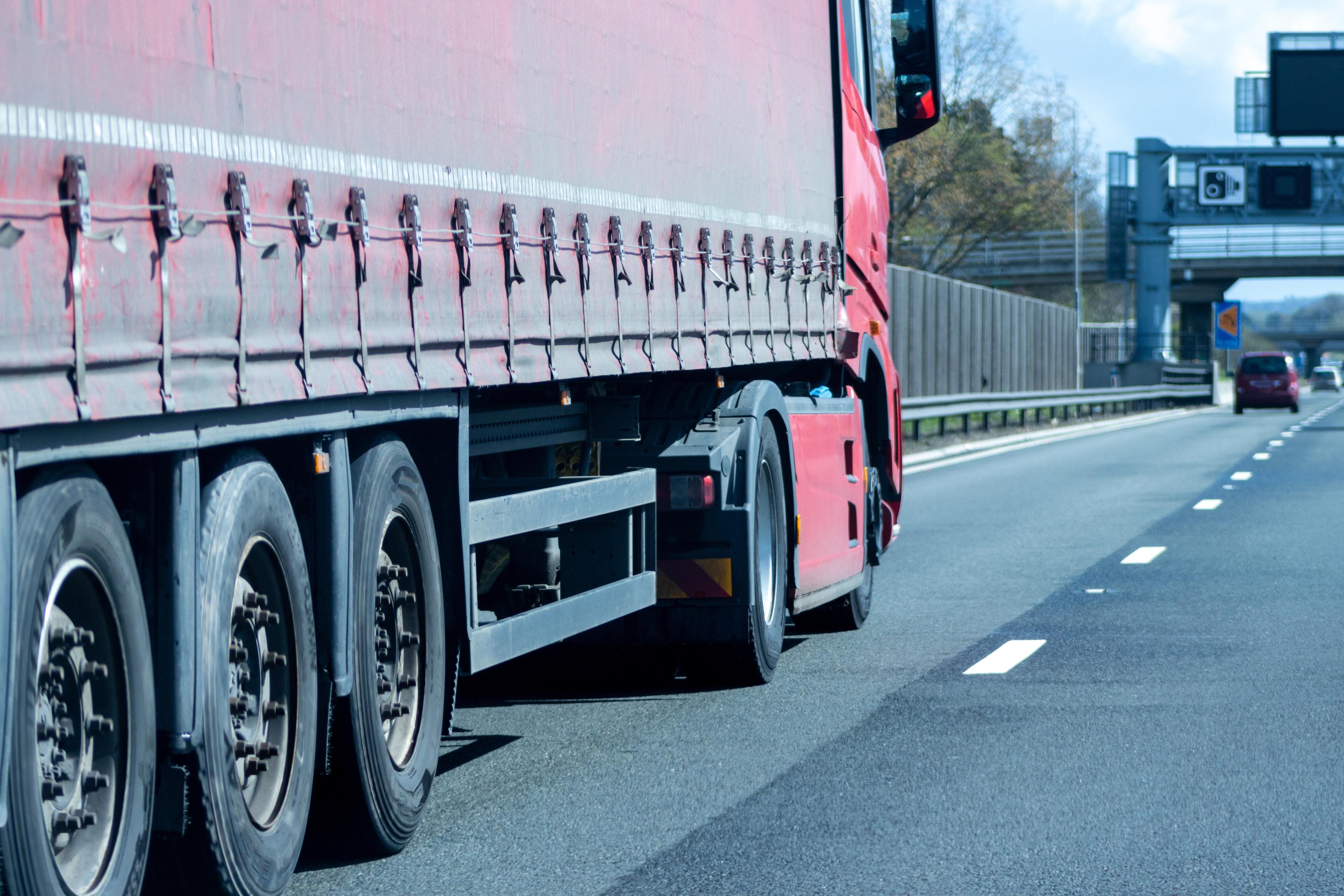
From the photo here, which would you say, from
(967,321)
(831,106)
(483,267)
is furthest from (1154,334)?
(483,267)

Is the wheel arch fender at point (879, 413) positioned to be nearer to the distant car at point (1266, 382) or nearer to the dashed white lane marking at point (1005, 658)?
the dashed white lane marking at point (1005, 658)

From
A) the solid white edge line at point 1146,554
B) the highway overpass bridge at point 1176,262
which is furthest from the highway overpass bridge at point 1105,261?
the solid white edge line at point 1146,554

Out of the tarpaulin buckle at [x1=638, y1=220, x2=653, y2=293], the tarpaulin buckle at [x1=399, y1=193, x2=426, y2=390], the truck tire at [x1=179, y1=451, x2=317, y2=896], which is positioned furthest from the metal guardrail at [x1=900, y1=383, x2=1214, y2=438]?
the truck tire at [x1=179, y1=451, x2=317, y2=896]

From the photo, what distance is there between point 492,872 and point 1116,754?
2522 millimetres

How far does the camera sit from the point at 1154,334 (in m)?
71.0

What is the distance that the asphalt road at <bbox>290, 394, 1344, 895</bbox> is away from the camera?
17.4ft

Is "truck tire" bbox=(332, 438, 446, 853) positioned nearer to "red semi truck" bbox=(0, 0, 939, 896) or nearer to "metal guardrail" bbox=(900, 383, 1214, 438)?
"red semi truck" bbox=(0, 0, 939, 896)

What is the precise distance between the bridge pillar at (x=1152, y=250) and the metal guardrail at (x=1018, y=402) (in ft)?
22.8

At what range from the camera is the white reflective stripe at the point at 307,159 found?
3734mm

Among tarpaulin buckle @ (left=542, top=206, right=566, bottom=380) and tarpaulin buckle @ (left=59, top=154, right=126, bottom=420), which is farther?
tarpaulin buckle @ (left=542, top=206, right=566, bottom=380)

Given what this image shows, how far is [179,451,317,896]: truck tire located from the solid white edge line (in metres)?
9.84

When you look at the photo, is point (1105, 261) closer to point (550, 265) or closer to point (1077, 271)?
point (1077, 271)

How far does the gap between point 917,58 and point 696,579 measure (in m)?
4.07

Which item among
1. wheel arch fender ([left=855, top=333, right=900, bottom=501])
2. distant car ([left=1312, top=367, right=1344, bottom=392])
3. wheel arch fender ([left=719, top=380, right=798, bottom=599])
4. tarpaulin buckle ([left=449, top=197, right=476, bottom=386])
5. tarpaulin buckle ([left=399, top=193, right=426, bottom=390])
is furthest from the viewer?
distant car ([left=1312, top=367, right=1344, bottom=392])
